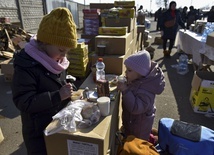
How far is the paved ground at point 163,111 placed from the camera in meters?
2.47

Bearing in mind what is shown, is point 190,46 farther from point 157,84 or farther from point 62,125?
point 62,125

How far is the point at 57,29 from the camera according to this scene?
1.19 metres

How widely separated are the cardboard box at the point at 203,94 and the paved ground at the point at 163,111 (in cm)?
14

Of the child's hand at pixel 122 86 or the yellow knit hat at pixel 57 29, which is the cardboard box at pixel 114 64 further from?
the yellow knit hat at pixel 57 29

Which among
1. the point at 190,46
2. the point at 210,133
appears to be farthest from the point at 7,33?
the point at 210,133

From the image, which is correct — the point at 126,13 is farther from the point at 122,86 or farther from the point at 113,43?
the point at 122,86

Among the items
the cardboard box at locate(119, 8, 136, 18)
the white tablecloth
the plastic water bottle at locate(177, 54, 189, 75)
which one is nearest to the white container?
the cardboard box at locate(119, 8, 136, 18)

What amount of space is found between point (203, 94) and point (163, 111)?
2.46 feet

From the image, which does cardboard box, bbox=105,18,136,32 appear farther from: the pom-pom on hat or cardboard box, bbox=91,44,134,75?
the pom-pom on hat

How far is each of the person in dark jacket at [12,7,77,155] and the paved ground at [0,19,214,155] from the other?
1429 millimetres

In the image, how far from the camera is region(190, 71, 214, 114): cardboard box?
3055 mm

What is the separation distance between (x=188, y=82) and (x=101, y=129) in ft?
13.3

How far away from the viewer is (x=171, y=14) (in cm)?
633

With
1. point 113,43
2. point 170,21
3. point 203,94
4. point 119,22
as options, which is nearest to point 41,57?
point 113,43
